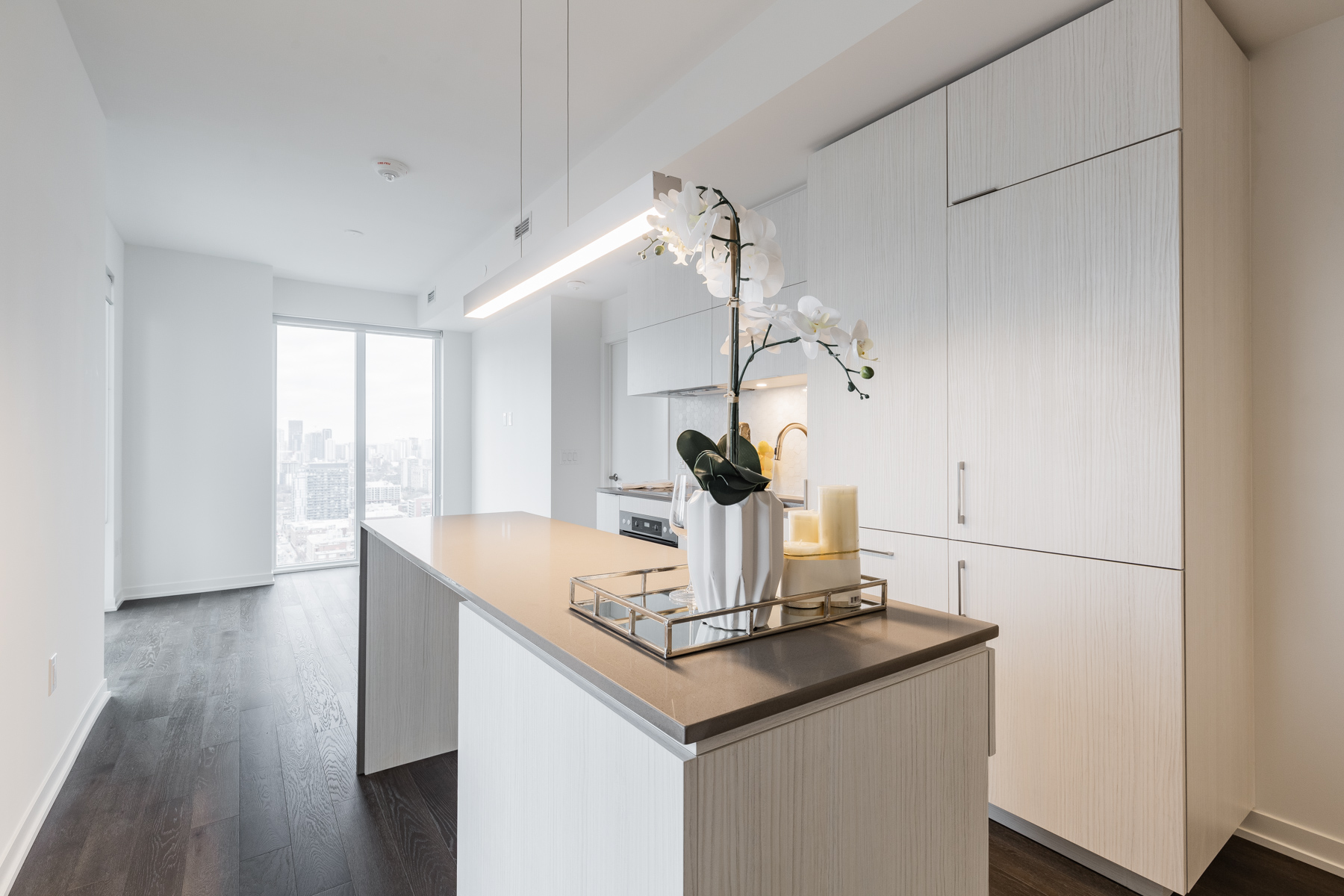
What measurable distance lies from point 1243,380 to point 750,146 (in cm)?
174

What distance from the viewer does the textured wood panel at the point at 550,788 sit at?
0.82 metres

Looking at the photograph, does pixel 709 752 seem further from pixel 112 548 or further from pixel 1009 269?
pixel 112 548

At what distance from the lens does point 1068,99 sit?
1729mm

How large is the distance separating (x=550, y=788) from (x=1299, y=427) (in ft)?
7.14

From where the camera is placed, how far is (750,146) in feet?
8.17

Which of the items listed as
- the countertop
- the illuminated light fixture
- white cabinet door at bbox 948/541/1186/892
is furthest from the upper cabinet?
the countertop

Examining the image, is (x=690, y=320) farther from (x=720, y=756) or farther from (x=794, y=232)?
(x=720, y=756)

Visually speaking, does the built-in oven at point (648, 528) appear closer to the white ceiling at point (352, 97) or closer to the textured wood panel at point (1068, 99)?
the white ceiling at point (352, 97)

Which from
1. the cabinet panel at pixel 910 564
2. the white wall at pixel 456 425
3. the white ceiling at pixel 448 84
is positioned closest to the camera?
the white ceiling at pixel 448 84

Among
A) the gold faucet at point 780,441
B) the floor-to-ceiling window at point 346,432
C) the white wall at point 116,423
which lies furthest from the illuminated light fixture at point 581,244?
the floor-to-ceiling window at point 346,432

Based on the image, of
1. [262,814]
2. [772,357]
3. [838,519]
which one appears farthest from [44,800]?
[772,357]

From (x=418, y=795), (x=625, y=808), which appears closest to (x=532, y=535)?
(x=418, y=795)

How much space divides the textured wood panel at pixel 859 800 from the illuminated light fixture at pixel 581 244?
94cm

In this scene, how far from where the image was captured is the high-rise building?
19.7ft
